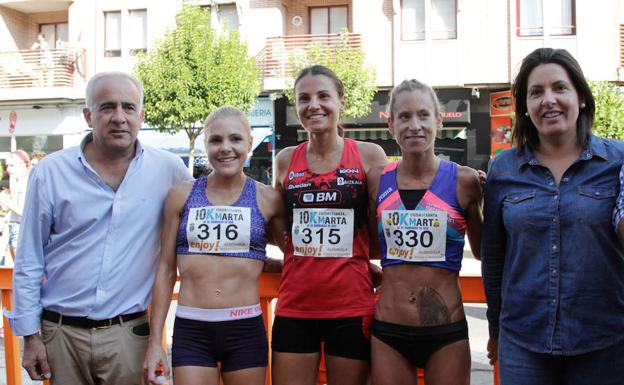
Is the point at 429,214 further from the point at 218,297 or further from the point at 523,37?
the point at 523,37

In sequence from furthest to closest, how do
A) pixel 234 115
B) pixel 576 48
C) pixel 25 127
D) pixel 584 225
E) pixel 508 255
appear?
1. pixel 25 127
2. pixel 576 48
3. pixel 234 115
4. pixel 508 255
5. pixel 584 225

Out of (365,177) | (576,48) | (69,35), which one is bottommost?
(365,177)

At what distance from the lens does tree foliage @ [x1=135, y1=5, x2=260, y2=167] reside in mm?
19250

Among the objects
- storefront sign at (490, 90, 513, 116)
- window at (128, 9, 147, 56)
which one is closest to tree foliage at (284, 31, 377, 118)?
storefront sign at (490, 90, 513, 116)

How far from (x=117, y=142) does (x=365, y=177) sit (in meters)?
1.23

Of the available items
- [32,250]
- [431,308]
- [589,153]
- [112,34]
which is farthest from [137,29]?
[589,153]

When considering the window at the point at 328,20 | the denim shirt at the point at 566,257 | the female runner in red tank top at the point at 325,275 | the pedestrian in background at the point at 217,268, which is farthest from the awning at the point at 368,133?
the denim shirt at the point at 566,257

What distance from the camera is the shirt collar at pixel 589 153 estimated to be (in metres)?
2.45

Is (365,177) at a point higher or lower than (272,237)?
higher

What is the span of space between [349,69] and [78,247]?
17.0m

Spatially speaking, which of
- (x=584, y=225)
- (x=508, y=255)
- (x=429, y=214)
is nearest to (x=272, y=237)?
(x=429, y=214)

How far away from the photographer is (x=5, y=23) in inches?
948

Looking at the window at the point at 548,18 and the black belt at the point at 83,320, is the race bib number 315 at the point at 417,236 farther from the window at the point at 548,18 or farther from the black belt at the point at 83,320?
the window at the point at 548,18

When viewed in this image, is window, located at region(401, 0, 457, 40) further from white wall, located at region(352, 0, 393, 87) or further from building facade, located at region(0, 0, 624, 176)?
white wall, located at region(352, 0, 393, 87)
